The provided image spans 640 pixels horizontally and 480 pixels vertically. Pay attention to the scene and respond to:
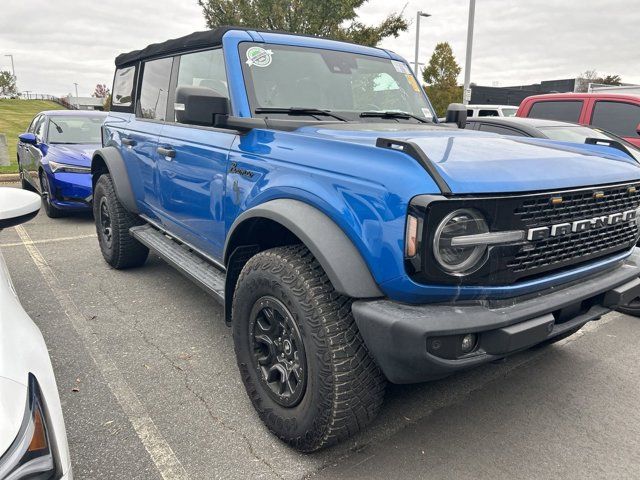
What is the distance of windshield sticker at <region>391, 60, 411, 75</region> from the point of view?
369 centimetres

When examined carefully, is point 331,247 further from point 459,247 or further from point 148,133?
point 148,133

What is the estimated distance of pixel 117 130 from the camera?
4699mm

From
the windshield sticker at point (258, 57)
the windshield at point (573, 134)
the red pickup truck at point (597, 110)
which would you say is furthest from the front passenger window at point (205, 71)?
the red pickup truck at point (597, 110)

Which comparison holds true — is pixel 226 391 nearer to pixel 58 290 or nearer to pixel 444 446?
pixel 444 446

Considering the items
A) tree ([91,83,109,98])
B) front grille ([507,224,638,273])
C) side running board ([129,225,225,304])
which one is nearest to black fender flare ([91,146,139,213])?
side running board ([129,225,225,304])

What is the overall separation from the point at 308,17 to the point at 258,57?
10.4m

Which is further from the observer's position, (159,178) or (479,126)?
(479,126)

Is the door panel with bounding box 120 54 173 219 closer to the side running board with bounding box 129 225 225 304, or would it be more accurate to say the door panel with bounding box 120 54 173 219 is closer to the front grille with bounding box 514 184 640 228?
the side running board with bounding box 129 225 225 304

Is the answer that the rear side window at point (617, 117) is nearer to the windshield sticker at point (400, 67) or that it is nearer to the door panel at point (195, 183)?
the windshield sticker at point (400, 67)

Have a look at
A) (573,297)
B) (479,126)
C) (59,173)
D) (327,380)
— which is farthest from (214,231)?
(59,173)

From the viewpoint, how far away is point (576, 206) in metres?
2.12

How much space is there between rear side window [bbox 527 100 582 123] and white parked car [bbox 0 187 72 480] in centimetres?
727

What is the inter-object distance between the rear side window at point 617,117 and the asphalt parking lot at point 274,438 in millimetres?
3685

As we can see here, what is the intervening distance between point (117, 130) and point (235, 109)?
2.41 meters
